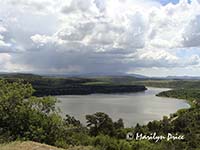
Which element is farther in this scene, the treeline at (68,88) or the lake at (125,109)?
the treeline at (68,88)

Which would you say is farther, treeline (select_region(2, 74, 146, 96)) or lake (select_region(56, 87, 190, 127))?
treeline (select_region(2, 74, 146, 96))

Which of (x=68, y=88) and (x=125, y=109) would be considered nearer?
(x=125, y=109)

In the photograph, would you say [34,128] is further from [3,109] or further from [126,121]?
[126,121]

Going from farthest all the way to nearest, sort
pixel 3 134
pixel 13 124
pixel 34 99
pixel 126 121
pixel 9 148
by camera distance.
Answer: pixel 126 121
pixel 34 99
pixel 13 124
pixel 3 134
pixel 9 148

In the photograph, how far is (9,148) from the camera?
11938mm

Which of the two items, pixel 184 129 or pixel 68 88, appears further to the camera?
pixel 68 88

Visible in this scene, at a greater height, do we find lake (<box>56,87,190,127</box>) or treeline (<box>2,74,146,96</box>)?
treeline (<box>2,74,146,96</box>)

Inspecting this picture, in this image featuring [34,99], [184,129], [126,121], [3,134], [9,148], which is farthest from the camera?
[126,121]

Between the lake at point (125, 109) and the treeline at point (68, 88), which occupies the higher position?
the treeline at point (68, 88)

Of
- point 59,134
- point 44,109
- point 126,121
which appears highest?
point 44,109

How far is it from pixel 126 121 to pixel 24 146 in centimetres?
5101

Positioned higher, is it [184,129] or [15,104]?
[15,104]

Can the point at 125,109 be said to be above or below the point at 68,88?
below

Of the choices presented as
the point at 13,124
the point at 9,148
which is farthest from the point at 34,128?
the point at 9,148
